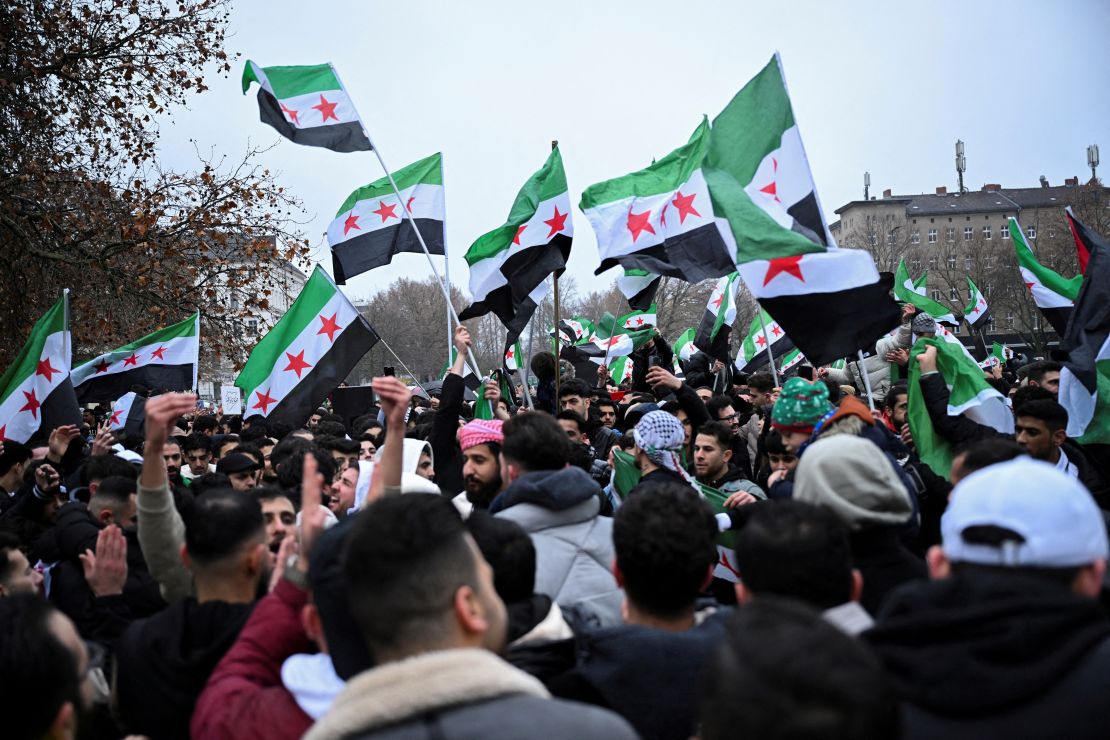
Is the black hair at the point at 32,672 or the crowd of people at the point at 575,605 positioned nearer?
the crowd of people at the point at 575,605

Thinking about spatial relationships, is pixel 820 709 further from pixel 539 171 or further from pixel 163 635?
pixel 539 171

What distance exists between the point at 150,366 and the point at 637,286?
5.15 meters

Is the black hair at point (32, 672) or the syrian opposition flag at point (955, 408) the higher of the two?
the black hair at point (32, 672)

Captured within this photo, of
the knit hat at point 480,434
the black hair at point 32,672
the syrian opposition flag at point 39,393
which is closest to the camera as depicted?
the black hair at point 32,672

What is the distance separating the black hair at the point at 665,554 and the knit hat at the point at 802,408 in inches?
73.5

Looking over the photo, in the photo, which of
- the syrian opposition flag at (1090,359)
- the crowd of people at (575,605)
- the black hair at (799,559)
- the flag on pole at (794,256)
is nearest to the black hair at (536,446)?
the crowd of people at (575,605)

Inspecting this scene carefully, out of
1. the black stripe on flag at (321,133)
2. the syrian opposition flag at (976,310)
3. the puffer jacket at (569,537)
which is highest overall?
the black stripe on flag at (321,133)

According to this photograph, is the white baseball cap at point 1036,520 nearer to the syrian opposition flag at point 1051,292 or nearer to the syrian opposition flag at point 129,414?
the syrian opposition flag at point 1051,292

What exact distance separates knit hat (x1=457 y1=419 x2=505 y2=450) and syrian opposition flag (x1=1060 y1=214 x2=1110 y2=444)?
11.9 ft

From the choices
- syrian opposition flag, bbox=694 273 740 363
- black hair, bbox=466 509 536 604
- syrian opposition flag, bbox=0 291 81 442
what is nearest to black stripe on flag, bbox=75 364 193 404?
syrian opposition flag, bbox=0 291 81 442

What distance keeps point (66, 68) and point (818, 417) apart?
1271 cm

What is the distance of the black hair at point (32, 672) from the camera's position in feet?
6.86

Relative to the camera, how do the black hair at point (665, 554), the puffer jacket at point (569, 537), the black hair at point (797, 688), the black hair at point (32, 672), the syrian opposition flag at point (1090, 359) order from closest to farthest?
the black hair at point (797, 688) → the black hair at point (32, 672) → the black hair at point (665, 554) → the puffer jacket at point (569, 537) → the syrian opposition flag at point (1090, 359)

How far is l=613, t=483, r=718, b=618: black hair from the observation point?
267 centimetres
